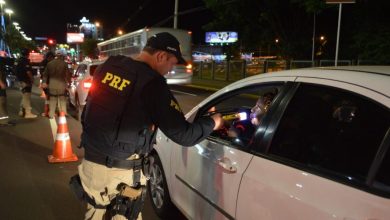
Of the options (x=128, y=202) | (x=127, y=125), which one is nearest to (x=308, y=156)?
(x=127, y=125)

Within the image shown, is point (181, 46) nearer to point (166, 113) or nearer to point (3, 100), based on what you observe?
point (3, 100)

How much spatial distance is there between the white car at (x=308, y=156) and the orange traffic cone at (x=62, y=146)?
3920mm

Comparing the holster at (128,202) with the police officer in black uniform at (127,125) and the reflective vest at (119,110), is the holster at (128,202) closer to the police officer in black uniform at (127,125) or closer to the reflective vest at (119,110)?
the police officer in black uniform at (127,125)

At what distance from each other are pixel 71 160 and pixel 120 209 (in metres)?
4.31

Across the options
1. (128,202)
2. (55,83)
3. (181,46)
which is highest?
(181,46)

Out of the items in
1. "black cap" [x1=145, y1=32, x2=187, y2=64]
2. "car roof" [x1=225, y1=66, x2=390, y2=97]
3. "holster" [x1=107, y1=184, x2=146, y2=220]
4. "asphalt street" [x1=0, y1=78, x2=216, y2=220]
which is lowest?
"asphalt street" [x1=0, y1=78, x2=216, y2=220]

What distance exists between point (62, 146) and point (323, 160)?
5313 mm

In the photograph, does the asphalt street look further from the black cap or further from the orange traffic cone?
the black cap

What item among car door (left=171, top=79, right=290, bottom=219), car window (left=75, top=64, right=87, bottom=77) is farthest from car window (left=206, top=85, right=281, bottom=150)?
car window (left=75, top=64, right=87, bottom=77)

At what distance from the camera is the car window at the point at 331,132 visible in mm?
2268

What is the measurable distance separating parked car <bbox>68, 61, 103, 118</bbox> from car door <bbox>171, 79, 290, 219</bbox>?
765 cm

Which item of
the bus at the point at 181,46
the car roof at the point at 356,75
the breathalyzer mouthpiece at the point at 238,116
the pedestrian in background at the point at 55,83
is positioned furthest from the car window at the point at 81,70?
the car roof at the point at 356,75

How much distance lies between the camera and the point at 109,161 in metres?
2.86

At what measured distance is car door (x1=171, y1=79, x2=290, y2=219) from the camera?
3.00 metres
